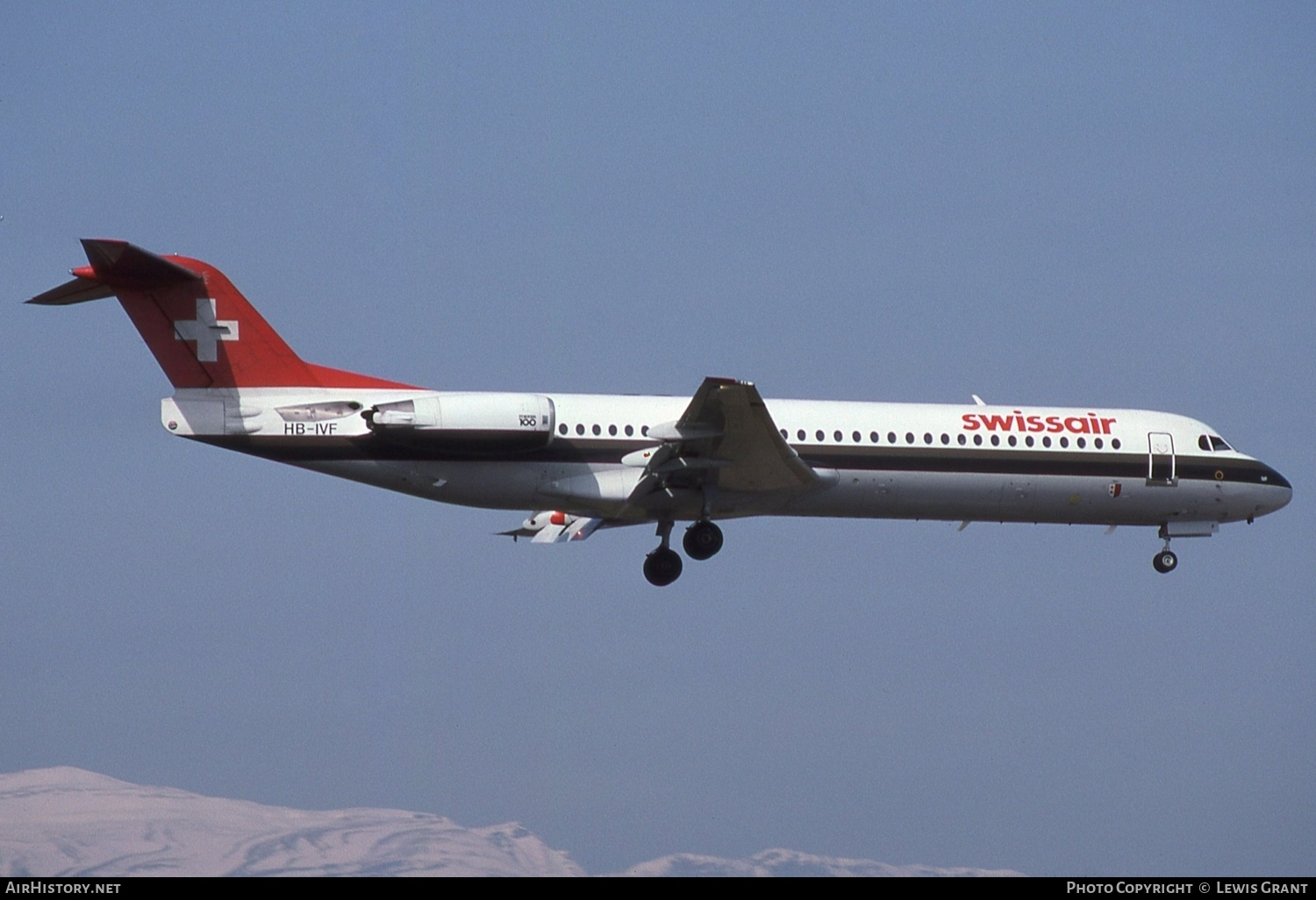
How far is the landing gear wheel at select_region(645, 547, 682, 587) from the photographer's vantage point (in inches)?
1060

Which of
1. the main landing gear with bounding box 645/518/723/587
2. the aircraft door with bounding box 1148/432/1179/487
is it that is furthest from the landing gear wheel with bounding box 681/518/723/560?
the aircraft door with bounding box 1148/432/1179/487

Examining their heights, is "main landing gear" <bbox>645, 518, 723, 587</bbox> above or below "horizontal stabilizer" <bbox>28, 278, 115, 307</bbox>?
below

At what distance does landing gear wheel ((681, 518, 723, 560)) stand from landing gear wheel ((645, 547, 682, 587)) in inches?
16.2

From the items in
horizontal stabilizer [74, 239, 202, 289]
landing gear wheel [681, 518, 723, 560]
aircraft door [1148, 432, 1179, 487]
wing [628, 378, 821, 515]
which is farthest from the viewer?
aircraft door [1148, 432, 1179, 487]

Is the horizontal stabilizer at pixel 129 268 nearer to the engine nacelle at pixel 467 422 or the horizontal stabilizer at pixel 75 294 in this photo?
the horizontal stabilizer at pixel 75 294

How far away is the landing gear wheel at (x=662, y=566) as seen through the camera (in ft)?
88.3

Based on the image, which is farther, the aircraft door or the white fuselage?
the aircraft door

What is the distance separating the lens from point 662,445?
25078 mm

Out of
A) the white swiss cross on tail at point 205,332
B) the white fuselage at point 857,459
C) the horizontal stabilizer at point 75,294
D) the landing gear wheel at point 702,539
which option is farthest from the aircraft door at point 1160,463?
the horizontal stabilizer at point 75,294

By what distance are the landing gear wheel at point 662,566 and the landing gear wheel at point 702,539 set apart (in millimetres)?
411

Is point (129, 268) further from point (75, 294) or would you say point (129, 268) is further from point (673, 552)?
point (673, 552)

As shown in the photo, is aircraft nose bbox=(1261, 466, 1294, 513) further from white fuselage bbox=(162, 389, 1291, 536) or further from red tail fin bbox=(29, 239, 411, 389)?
red tail fin bbox=(29, 239, 411, 389)

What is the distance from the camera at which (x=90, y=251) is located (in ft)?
74.0
